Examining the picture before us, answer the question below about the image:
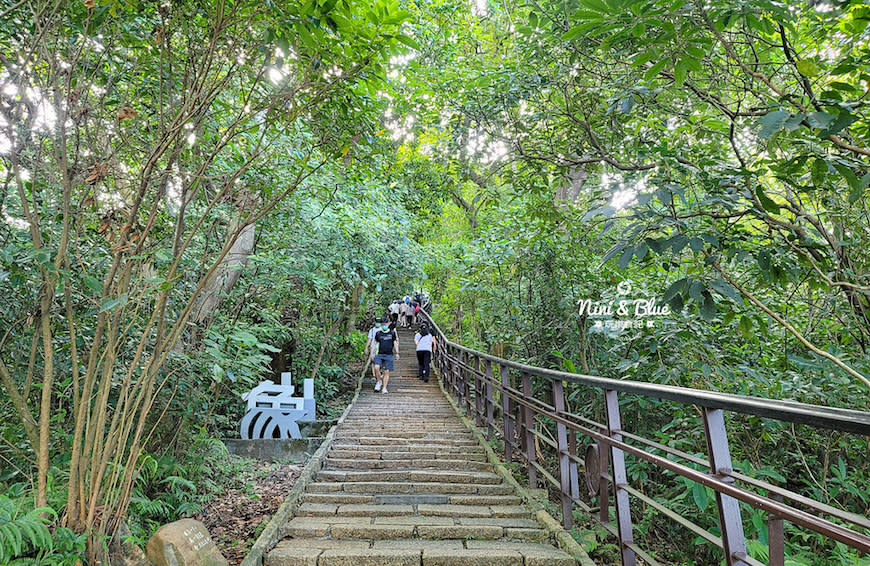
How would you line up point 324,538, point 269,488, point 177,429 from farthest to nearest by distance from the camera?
1. point 269,488
2. point 177,429
3. point 324,538

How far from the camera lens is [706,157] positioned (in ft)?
10.3

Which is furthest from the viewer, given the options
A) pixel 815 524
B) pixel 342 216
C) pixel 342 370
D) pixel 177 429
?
pixel 342 370

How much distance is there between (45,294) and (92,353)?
40 cm

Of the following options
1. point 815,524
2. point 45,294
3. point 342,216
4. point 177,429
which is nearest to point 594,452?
point 815,524

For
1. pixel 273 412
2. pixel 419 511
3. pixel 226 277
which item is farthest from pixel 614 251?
pixel 273 412

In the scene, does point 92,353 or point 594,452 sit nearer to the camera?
point 92,353

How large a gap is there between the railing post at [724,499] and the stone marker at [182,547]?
2743 millimetres

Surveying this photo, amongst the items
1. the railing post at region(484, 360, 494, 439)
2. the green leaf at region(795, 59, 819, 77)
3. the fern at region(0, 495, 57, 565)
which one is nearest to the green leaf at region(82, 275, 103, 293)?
the fern at region(0, 495, 57, 565)

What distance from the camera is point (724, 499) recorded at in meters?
1.82

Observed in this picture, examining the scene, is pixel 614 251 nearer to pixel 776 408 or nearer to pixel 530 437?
pixel 776 408

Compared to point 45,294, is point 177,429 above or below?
below

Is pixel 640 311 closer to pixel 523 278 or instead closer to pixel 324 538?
pixel 523 278

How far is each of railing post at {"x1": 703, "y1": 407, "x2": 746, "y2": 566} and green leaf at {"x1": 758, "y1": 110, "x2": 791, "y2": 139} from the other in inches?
42.9

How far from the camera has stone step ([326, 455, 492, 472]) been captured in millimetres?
5266
